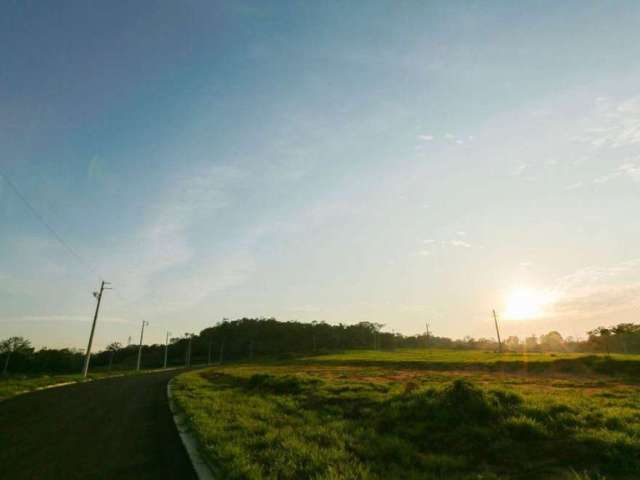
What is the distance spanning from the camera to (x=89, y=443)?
9.27 m

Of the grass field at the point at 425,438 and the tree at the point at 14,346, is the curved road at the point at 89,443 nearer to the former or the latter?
the grass field at the point at 425,438

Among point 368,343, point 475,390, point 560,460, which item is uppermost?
point 368,343

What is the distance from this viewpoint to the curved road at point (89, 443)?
23.3ft

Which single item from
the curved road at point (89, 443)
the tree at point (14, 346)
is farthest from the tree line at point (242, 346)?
the curved road at point (89, 443)

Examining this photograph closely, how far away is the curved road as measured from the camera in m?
7.11

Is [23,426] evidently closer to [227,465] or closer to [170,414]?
[170,414]

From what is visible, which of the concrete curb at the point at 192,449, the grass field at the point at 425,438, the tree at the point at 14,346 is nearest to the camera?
the concrete curb at the point at 192,449

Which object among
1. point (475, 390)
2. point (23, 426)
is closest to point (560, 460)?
point (475, 390)

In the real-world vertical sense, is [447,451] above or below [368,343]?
below

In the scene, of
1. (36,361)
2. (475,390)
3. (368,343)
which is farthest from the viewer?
(368,343)

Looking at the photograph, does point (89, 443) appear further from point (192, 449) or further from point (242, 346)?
point (242, 346)

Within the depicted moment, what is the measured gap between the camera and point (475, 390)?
1201 cm

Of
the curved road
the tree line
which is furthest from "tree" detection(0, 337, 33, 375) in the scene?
the curved road

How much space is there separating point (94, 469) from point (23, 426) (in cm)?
613
